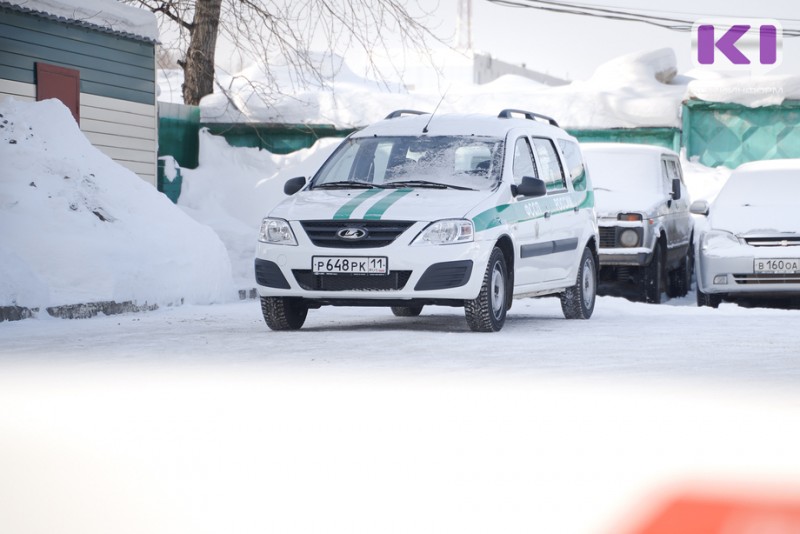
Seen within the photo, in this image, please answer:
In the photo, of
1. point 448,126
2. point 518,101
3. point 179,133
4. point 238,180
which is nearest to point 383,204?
point 448,126

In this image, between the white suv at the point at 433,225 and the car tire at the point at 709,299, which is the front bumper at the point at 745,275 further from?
the white suv at the point at 433,225

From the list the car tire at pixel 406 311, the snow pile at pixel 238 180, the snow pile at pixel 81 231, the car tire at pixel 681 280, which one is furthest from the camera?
the snow pile at pixel 238 180

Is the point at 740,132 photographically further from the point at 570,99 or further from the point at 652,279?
the point at 652,279

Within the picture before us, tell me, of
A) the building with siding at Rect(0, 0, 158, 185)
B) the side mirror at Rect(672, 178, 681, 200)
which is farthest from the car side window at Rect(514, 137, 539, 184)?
the building with siding at Rect(0, 0, 158, 185)

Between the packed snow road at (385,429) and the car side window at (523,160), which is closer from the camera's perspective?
the packed snow road at (385,429)

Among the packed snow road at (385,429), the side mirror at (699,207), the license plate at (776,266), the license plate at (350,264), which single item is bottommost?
the packed snow road at (385,429)

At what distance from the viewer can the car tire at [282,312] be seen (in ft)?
35.7

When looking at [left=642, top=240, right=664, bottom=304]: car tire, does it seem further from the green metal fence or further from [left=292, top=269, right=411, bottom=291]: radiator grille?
the green metal fence

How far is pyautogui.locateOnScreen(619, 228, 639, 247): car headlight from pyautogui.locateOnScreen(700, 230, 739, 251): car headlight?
1274 millimetres

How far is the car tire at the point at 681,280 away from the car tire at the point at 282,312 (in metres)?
6.98

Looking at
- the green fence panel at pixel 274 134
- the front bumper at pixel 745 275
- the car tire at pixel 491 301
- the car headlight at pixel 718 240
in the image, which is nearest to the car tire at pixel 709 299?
the front bumper at pixel 745 275

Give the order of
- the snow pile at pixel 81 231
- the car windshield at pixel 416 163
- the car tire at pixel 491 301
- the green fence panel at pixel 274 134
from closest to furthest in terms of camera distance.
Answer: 1. the car tire at pixel 491 301
2. the car windshield at pixel 416 163
3. the snow pile at pixel 81 231
4. the green fence panel at pixel 274 134

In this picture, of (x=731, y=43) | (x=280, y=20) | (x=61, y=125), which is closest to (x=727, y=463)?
(x=61, y=125)

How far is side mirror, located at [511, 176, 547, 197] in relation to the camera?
1110 cm
